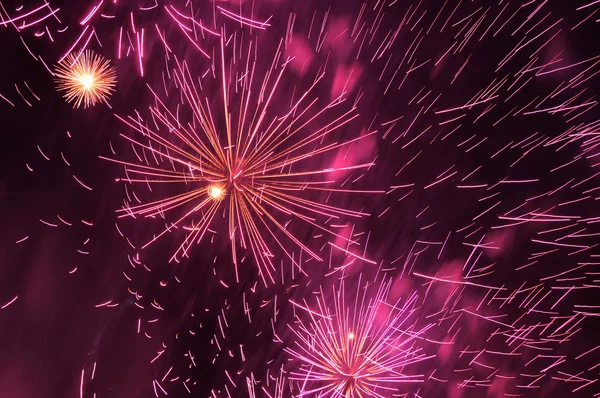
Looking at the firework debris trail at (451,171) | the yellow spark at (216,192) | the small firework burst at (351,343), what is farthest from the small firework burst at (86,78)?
the small firework burst at (351,343)

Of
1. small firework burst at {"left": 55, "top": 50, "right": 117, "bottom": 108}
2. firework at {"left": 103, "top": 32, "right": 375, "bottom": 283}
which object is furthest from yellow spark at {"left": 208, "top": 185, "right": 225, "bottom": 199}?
small firework burst at {"left": 55, "top": 50, "right": 117, "bottom": 108}

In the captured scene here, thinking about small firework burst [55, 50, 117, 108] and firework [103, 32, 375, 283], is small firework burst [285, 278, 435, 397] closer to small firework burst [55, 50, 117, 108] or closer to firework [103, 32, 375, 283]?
firework [103, 32, 375, 283]

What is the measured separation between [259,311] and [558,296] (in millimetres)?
917

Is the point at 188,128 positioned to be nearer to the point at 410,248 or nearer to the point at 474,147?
the point at 410,248

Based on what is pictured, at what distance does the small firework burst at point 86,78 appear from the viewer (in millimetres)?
1380

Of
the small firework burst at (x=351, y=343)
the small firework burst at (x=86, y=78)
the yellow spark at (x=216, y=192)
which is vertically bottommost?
the small firework burst at (x=351, y=343)

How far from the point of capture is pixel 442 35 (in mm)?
1475

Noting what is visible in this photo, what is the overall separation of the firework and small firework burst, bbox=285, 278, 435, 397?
175 mm

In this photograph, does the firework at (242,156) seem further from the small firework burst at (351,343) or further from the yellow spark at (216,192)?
the small firework burst at (351,343)

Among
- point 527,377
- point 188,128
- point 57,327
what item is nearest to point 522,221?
point 527,377

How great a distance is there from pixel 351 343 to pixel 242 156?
62cm

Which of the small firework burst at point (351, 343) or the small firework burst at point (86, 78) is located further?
the small firework burst at point (351, 343)

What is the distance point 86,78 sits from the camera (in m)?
1.41

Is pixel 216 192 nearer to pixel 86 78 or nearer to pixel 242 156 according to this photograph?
pixel 242 156
